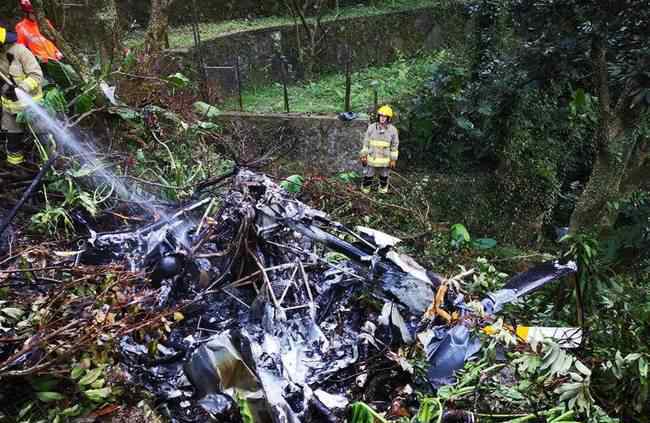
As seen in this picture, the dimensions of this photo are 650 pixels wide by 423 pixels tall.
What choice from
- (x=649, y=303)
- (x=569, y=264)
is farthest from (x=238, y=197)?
(x=649, y=303)

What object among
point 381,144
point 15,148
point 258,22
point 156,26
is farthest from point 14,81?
point 258,22

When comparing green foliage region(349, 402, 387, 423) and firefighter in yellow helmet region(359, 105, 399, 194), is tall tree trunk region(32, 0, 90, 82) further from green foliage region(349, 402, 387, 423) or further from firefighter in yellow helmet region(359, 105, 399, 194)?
green foliage region(349, 402, 387, 423)

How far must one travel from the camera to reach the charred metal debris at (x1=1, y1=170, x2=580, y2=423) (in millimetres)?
3068

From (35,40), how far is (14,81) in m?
1.20

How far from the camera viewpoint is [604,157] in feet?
21.2

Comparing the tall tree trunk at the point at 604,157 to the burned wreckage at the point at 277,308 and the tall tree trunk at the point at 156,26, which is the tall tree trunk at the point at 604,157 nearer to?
the burned wreckage at the point at 277,308

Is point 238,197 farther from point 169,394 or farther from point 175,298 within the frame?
point 169,394

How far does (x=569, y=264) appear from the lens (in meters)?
3.80

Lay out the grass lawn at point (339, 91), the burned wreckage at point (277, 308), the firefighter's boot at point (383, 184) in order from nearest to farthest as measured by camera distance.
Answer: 1. the burned wreckage at point (277, 308)
2. the firefighter's boot at point (383, 184)
3. the grass lawn at point (339, 91)

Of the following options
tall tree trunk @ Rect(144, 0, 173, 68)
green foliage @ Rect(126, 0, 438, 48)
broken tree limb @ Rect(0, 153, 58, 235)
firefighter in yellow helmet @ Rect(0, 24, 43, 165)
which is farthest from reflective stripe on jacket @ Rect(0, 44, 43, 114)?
green foliage @ Rect(126, 0, 438, 48)

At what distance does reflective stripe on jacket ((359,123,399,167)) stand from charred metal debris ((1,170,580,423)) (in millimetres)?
2962

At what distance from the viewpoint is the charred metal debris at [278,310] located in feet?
10.1

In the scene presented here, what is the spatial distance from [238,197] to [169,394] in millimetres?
1543

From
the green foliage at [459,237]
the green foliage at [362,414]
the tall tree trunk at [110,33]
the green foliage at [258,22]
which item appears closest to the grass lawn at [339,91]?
the green foliage at [258,22]
